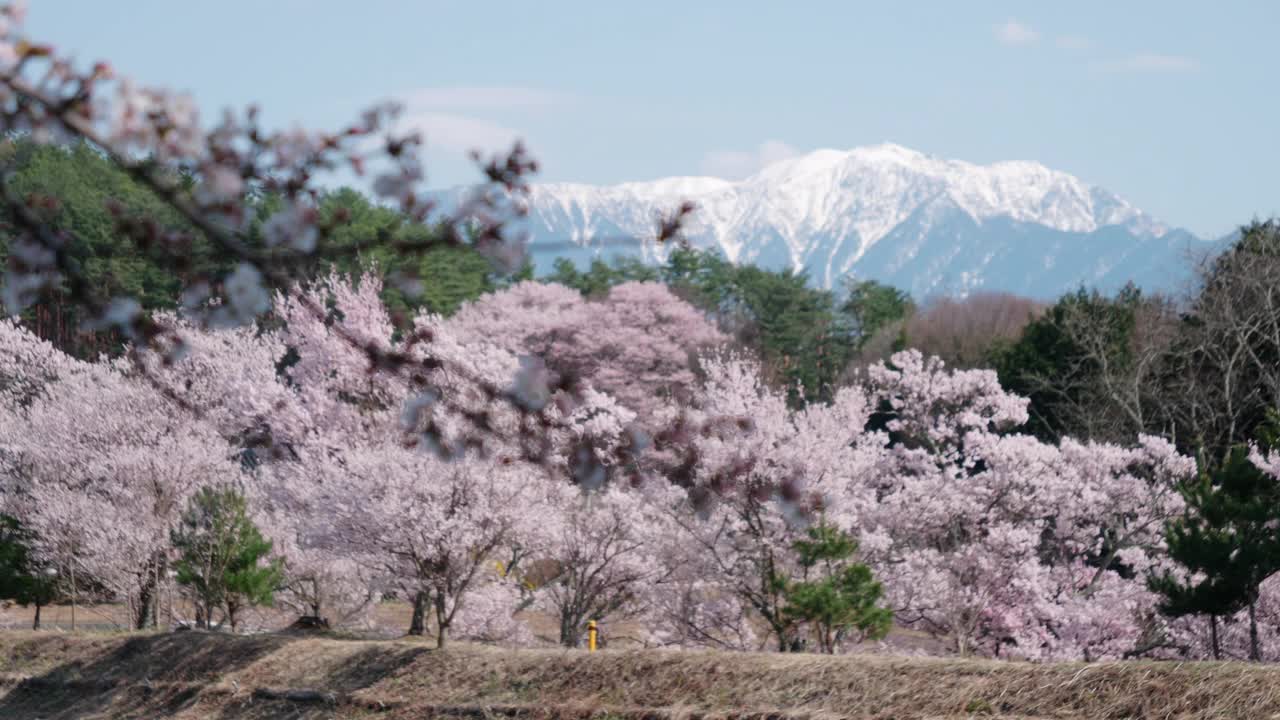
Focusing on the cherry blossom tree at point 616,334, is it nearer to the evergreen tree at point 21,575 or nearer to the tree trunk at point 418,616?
the evergreen tree at point 21,575

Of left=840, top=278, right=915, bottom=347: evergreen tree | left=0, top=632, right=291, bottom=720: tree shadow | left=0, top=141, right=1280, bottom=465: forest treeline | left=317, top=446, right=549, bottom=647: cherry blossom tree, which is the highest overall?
left=840, top=278, right=915, bottom=347: evergreen tree

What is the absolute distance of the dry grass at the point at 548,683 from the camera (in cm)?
917

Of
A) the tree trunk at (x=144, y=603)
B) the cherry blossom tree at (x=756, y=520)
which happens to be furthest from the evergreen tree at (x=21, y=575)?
the cherry blossom tree at (x=756, y=520)

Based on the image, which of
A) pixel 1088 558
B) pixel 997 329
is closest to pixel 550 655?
pixel 1088 558

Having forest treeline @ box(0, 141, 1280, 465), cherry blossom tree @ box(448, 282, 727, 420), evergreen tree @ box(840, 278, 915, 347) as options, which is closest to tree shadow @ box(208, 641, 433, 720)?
forest treeline @ box(0, 141, 1280, 465)

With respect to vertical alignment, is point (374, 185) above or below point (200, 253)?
above

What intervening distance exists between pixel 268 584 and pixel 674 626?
5.19 meters

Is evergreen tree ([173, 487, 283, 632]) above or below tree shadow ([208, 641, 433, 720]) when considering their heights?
above

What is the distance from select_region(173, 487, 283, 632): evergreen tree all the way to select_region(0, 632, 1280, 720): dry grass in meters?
1.26

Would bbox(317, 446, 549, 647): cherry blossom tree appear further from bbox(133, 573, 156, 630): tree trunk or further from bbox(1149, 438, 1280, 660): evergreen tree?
bbox(1149, 438, 1280, 660): evergreen tree

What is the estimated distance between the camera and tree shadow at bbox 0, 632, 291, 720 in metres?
14.6

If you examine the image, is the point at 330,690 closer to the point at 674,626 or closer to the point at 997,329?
the point at 674,626

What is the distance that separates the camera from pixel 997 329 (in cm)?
4369

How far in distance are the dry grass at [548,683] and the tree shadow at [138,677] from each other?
2cm
